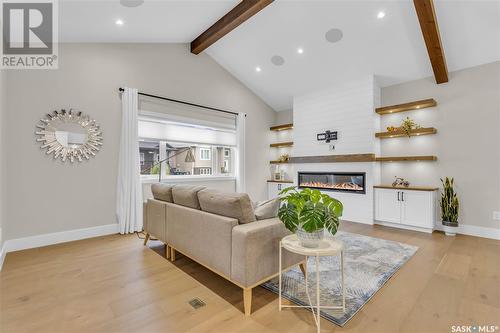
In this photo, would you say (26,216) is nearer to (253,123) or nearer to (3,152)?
(3,152)

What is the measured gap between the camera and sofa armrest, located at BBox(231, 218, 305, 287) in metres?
1.90

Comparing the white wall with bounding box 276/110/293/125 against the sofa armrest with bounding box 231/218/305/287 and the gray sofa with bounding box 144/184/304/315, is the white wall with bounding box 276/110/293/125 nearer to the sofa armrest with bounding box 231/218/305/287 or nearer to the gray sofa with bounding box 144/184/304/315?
the gray sofa with bounding box 144/184/304/315

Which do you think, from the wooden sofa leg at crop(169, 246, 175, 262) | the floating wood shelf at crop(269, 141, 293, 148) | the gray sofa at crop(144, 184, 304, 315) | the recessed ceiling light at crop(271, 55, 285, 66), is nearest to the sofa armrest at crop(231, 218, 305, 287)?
the gray sofa at crop(144, 184, 304, 315)

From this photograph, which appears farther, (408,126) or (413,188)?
(408,126)

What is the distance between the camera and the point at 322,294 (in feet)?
7.09

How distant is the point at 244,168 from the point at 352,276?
402cm

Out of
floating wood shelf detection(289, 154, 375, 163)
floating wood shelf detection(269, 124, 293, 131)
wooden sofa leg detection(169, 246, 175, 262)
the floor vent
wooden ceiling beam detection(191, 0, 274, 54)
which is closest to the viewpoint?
the floor vent

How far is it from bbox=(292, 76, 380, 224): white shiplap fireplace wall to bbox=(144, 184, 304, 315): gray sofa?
10.3 ft

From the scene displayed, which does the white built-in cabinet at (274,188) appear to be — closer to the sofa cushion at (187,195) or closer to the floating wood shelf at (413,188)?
the floating wood shelf at (413,188)

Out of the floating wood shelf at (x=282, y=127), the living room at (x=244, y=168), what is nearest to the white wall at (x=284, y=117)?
the floating wood shelf at (x=282, y=127)

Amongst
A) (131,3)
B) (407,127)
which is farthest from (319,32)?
(131,3)

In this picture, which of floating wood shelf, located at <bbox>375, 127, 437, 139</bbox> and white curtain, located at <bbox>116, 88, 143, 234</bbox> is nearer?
white curtain, located at <bbox>116, 88, 143, 234</bbox>

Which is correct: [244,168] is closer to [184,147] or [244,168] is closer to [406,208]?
[184,147]

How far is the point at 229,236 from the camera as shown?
80.6 inches
